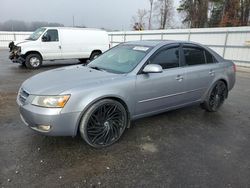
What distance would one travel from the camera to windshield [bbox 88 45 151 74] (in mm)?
3668

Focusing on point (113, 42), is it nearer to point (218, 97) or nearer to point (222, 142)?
point (218, 97)

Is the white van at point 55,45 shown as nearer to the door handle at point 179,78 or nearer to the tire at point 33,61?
the tire at point 33,61

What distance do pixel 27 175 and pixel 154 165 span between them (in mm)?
1564

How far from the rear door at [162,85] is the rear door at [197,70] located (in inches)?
7.5

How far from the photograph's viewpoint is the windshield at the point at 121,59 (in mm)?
3668

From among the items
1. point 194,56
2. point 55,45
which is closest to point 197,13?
point 55,45

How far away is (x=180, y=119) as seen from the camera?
4473mm

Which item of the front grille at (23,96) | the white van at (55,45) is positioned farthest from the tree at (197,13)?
the front grille at (23,96)

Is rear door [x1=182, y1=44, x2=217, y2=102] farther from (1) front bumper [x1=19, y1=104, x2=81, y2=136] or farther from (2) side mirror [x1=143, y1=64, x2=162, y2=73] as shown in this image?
(1) front bumper [x1=19, y1=104, x2=81, y2=136]

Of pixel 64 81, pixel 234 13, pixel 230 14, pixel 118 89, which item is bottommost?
pixel 118 89

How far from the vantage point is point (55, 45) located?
36.2 ft

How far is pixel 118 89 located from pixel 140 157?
1.02m

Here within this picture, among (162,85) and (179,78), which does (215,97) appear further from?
(162,85)

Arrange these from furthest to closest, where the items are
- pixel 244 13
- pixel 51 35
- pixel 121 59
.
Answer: pixel 244 13
pixel 51 35
pixel 121 59
